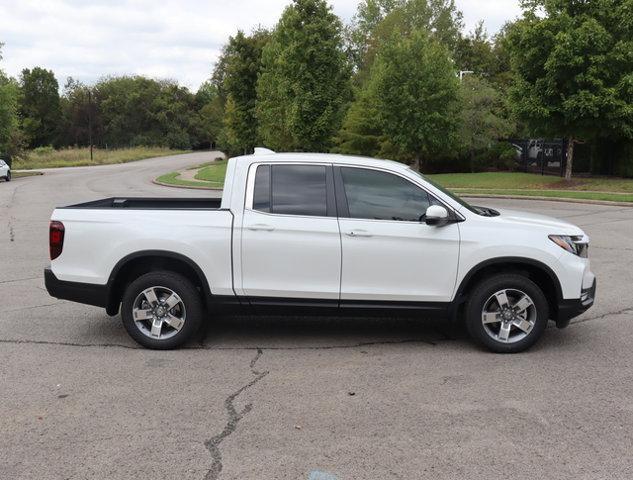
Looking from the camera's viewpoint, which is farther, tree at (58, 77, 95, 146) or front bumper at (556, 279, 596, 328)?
tree at (58, 77, 95, 146)

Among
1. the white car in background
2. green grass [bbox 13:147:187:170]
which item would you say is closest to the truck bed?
the white car in background

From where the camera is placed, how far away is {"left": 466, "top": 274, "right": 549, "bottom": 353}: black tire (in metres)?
5.43

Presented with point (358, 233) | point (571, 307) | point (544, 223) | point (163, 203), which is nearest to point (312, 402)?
point (358, 233)

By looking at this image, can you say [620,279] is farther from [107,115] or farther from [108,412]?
[107,115]

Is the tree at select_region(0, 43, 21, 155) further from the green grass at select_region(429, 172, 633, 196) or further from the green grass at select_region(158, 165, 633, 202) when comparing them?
the green grass at select_region(429, 172, 633, 196)

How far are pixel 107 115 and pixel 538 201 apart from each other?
10082cm

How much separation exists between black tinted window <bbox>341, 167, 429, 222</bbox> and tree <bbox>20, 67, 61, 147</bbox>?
11420cm

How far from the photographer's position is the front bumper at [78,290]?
18.5 ft

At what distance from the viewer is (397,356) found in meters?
5.46

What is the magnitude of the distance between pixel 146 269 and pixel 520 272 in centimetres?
347

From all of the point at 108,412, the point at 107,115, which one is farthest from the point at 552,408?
the point at 107,115

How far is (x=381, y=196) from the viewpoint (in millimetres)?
5594

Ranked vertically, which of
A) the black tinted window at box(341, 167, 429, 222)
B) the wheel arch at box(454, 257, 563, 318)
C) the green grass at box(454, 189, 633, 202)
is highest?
the black tinted window at box(341, 167, 429, 222)

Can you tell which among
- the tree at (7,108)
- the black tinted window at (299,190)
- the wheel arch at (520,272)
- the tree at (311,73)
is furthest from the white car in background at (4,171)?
the wheel arch at (520,272)
